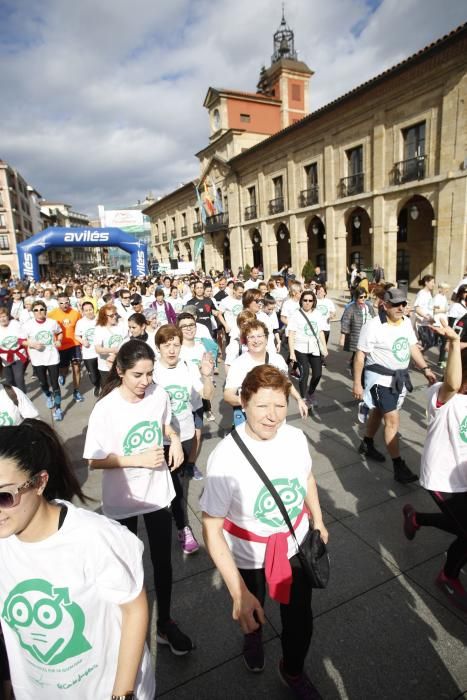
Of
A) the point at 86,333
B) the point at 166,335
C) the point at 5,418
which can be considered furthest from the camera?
the point at 86,333

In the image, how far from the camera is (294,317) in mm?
5953

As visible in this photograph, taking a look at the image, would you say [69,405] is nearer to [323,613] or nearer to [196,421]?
[196,421]

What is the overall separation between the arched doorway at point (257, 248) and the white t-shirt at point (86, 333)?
930 inches

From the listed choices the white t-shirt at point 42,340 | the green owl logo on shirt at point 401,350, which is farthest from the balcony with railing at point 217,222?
the green owl logo on shirt at point 401,350

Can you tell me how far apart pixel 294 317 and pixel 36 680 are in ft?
17.0

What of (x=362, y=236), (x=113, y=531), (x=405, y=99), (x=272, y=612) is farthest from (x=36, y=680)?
(x=362, y=236)

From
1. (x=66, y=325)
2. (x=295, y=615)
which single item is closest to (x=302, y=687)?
(x=295, y=615)

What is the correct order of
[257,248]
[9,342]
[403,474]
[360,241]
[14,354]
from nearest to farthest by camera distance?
[403,474] < [9,342] < [14,354] < [360,241] < [257,248]

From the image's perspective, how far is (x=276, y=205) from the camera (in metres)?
26.3

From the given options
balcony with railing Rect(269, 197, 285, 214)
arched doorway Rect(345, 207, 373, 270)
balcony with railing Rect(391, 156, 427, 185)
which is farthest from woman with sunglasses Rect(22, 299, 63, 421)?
balcony with railing Rect(269, 197, 285, 214)

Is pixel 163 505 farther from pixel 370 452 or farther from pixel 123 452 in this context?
pixel 370 452

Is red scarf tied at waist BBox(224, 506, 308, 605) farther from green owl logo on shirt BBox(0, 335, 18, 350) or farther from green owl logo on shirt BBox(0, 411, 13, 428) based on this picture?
green owl logo on shirt BBox(0, 335, 18, 350)

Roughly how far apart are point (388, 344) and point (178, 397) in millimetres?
2311

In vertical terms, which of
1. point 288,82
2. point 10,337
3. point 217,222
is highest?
point 288,82
